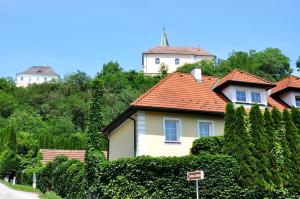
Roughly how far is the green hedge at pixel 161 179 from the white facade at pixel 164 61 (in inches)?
3868

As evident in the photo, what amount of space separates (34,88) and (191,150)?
Result: 83.9 meters

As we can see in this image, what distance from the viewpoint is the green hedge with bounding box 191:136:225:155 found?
2178 centimetres

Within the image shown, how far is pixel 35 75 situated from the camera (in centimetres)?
15450

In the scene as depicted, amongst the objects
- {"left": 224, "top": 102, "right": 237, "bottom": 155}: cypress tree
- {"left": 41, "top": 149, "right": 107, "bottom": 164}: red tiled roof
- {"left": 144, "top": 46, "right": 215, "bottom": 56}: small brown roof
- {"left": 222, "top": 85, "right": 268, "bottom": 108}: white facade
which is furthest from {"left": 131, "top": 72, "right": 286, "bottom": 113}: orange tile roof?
{"left": 144, "top": 46, "right": 215, "bottom": 56}: small brown roof

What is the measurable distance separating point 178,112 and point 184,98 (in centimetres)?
153

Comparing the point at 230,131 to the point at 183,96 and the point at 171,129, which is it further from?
the point at 183,96

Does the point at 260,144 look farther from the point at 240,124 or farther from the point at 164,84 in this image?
the point at 164,84

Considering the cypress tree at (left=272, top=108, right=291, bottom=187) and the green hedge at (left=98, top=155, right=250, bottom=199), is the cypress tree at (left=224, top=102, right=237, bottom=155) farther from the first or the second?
the cypress tree at (left=272, top=108, right=291, bottom=187)

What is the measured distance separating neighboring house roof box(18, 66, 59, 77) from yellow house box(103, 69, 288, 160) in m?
133

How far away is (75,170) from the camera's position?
896 inches

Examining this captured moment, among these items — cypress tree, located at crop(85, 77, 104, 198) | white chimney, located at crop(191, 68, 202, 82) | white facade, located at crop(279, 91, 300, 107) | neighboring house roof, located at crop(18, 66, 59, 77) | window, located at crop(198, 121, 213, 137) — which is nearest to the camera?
cypress tree, located at crop(85, 77, 104, 198)

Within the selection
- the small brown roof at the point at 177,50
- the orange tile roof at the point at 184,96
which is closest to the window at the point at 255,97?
the orange tile roof at the point at 184,96

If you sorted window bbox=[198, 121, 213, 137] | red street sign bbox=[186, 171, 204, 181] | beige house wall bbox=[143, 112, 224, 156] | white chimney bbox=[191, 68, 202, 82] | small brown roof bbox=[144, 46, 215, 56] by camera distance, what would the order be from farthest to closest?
1. small brown roof bbox=[144, 46, 215, 56]
2. white chimney bbox=[191, 68, 202, 82]
3. window bbox=[198, 121, 213, 137]
4. beige house wall bbox=[143, 112, 224, 156]
5. red street sign bbox=[186, 171, 204, 181]

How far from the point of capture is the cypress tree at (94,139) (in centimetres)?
2025
